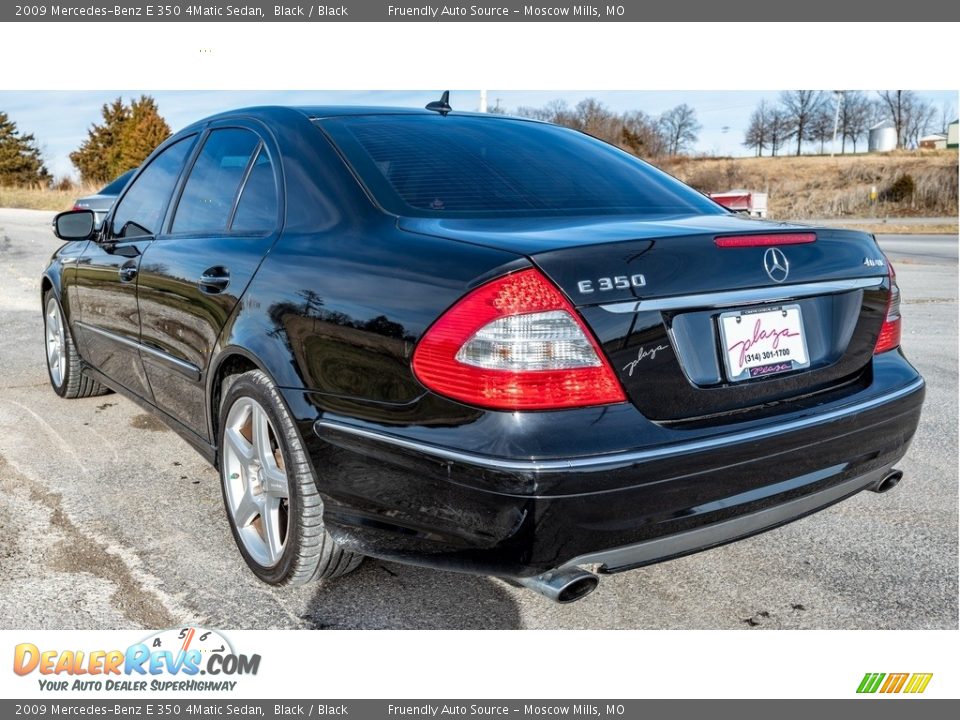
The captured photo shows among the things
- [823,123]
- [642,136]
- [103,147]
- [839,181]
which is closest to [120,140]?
[103,147]

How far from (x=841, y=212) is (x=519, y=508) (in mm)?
47621

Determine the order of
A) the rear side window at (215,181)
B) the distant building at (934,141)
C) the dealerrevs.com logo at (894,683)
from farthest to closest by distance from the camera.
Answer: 1. the distant building at (934,141)
2. the rear side window at (215,181)
3. the dealerrevs.com logo at (894,683)

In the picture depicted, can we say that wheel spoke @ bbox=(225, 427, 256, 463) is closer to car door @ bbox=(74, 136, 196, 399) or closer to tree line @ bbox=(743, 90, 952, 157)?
car door @ bbox=(74, 136, 196, 399)

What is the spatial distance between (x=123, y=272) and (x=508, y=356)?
2596mm

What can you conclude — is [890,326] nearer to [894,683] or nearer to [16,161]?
[894,683]

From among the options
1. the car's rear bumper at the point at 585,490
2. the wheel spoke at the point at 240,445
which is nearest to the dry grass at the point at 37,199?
the wheel spoke at the point at 240,445

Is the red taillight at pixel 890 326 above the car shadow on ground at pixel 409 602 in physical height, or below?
above

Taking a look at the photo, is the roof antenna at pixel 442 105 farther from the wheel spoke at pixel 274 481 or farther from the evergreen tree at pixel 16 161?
the evergreen tree at pixel 16 161

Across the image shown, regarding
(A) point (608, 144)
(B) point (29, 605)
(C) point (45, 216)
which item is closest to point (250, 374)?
(B) point (29, 605)

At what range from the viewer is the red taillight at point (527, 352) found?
6.56 ft

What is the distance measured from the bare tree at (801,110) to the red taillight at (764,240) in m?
71.9

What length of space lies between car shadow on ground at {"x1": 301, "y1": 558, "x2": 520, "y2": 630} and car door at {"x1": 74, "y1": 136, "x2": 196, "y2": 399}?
159cm

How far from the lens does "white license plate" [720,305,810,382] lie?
7.20 ft

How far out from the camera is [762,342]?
2258mm
